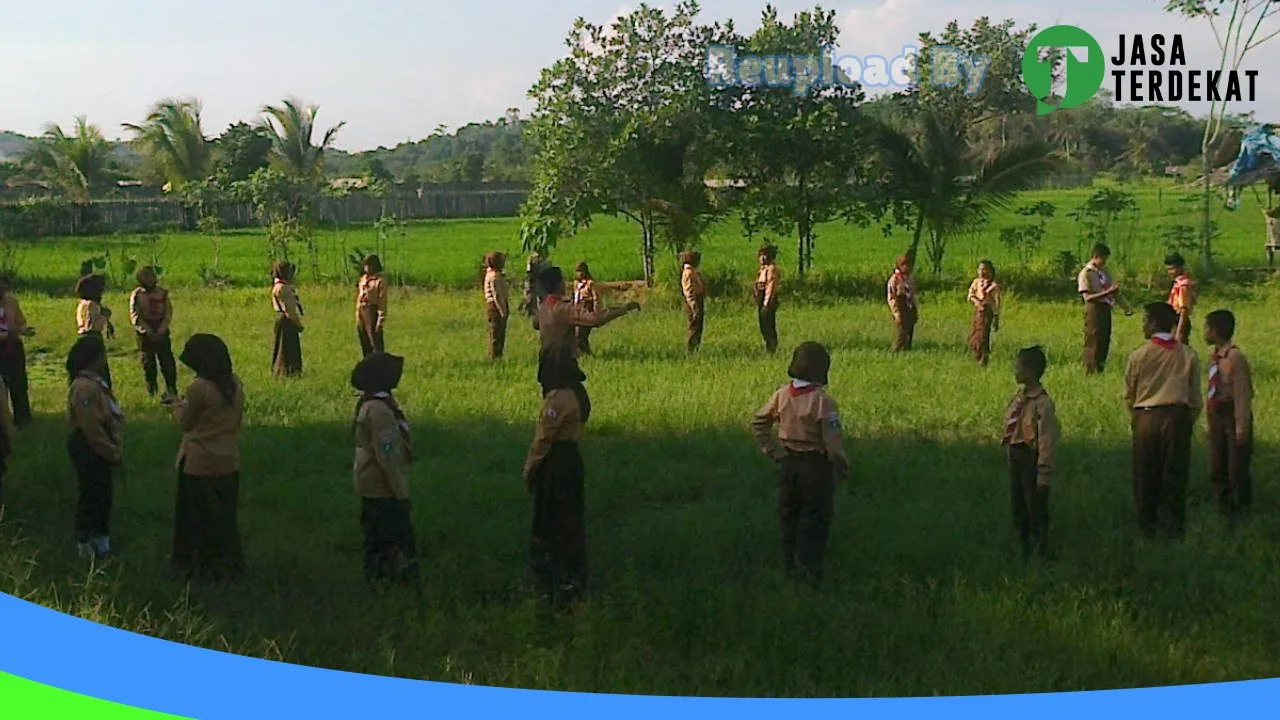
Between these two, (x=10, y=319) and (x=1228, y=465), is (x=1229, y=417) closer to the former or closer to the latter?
(x=1228, y=465)

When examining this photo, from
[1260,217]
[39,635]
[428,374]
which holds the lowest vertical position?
[39,635]

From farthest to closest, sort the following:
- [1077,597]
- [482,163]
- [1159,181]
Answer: [1159,181]
[482,163]
[1077,597]

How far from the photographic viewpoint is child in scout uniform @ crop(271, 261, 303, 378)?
8547 mm

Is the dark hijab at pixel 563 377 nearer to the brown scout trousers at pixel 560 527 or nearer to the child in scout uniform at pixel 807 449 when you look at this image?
the brown scout trousers at pixel 560 527

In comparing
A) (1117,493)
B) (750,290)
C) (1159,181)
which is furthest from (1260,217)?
(1117,493)

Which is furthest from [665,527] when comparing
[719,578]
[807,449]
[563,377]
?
[563,377]

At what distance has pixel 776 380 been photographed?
8.70 metres

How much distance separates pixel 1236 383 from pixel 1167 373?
43 centimetres

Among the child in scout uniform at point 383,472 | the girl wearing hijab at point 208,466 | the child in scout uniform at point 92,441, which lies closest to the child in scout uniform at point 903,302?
the child in scout uniform at point 383,472

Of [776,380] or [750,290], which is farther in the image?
[750,290]

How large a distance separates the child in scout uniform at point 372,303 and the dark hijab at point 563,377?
416 centimetres

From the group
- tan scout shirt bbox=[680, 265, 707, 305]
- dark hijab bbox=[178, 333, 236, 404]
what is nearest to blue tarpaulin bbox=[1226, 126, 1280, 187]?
tan scout shirt bbox=[680, 265, 707, 305]

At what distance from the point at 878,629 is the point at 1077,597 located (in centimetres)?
79

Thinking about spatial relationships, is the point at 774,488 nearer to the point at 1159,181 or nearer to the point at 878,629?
the point at 878,629
